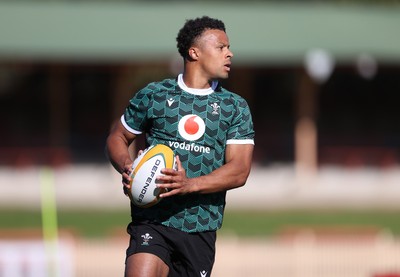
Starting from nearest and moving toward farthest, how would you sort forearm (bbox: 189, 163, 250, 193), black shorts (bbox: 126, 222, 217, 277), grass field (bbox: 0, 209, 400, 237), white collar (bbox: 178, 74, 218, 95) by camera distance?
1. forearm (bbox: 189, 163, 250, 193)
2. black shorts (bbox: 126, 222, 217, 277)
3. white collar (bbox: 178, 74, 218, 95)
4. grass field (bbox: 0, 209, 400, 237)

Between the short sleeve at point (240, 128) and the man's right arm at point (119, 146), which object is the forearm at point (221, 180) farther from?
the man's right arm at point (119, 146)

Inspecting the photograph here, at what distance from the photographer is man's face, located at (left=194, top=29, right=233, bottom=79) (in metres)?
7.40

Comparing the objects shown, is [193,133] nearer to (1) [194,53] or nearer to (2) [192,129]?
(2) [192,129]

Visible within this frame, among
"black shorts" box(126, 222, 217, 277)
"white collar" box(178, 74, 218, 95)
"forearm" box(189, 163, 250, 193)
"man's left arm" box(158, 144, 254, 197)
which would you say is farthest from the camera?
"white collar" box(178, 74, 218, 95)

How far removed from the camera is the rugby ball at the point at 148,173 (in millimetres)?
7012

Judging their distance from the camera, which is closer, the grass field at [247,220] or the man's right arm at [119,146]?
the man's right arm at [119,146]

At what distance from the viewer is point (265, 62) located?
98.4 ft

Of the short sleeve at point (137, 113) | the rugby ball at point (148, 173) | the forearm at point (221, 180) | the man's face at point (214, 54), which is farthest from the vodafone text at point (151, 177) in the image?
the man's face at point (214, 54)

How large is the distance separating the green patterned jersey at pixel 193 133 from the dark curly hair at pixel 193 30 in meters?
0.27

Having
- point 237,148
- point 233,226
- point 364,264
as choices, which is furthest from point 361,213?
point 237,148

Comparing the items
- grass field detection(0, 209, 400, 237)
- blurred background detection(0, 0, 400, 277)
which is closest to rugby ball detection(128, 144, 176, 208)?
grass field detection(0, 209, 400, 237)

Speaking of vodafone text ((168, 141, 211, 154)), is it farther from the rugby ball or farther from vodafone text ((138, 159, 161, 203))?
vodafone text ((138, 159, 161, 203))

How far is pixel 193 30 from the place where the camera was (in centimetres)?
748

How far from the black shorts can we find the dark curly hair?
3.99 feet
